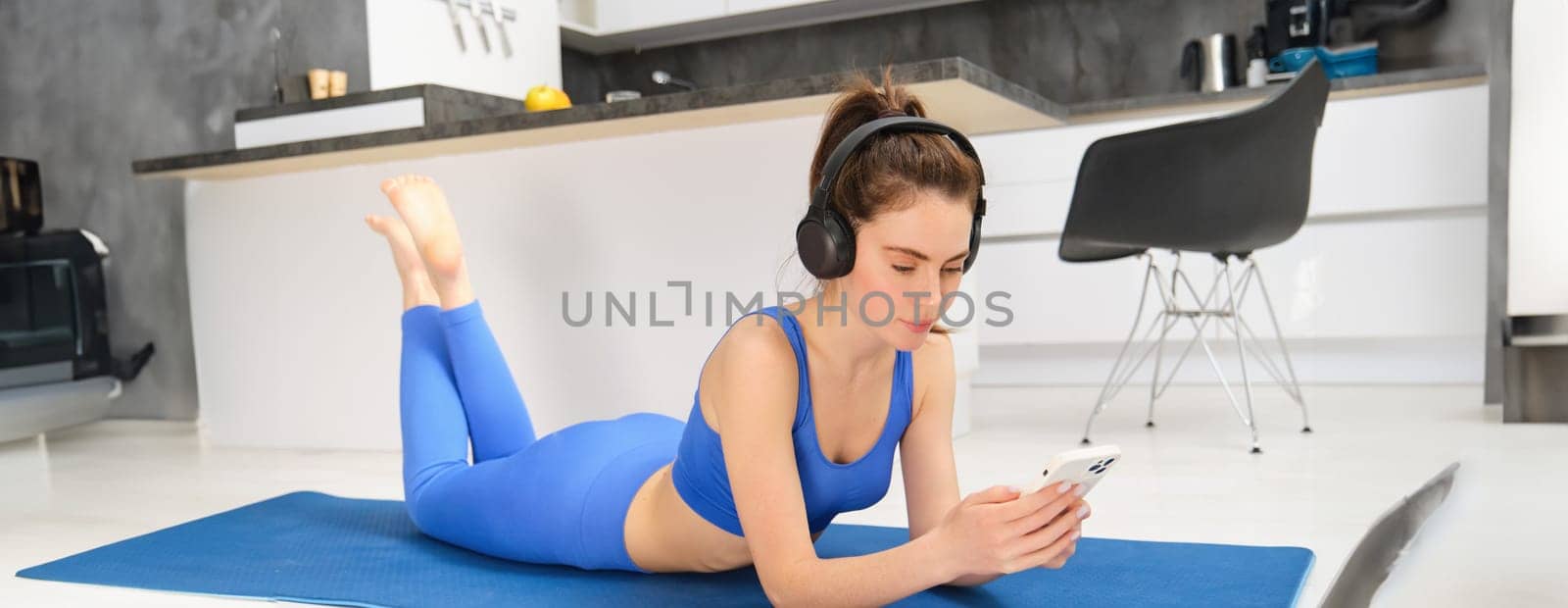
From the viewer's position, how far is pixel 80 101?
13.6 feet

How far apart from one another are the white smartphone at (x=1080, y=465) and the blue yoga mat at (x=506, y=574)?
0.42m

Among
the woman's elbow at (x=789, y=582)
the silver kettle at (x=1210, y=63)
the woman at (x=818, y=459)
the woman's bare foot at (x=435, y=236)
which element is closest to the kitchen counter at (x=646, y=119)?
the woman's bare foot at (x=435, y=236)

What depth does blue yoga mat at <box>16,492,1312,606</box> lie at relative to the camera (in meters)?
1.52

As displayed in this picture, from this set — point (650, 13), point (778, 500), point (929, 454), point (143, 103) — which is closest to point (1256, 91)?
point (650, 13)

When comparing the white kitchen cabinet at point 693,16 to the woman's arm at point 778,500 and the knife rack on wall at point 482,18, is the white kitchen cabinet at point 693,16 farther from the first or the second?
the woman's arm at point 778,500

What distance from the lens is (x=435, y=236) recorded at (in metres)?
2.17

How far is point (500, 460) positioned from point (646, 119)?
111 centimetres

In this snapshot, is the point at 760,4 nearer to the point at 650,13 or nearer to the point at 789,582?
the point at 650,13

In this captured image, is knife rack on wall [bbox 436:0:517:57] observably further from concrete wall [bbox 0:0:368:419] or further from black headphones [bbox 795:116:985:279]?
black headphones [bbox 795:116:985:279]

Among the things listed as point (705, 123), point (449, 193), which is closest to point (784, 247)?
point (705, 123)

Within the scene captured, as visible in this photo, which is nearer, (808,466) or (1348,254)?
(808,466)

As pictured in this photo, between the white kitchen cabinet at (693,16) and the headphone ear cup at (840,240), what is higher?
the white kitchen cabinet at (693,16)

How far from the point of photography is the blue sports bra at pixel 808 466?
136 cm

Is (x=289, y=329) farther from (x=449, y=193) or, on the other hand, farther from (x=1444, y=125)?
(x=1444, y=125)
